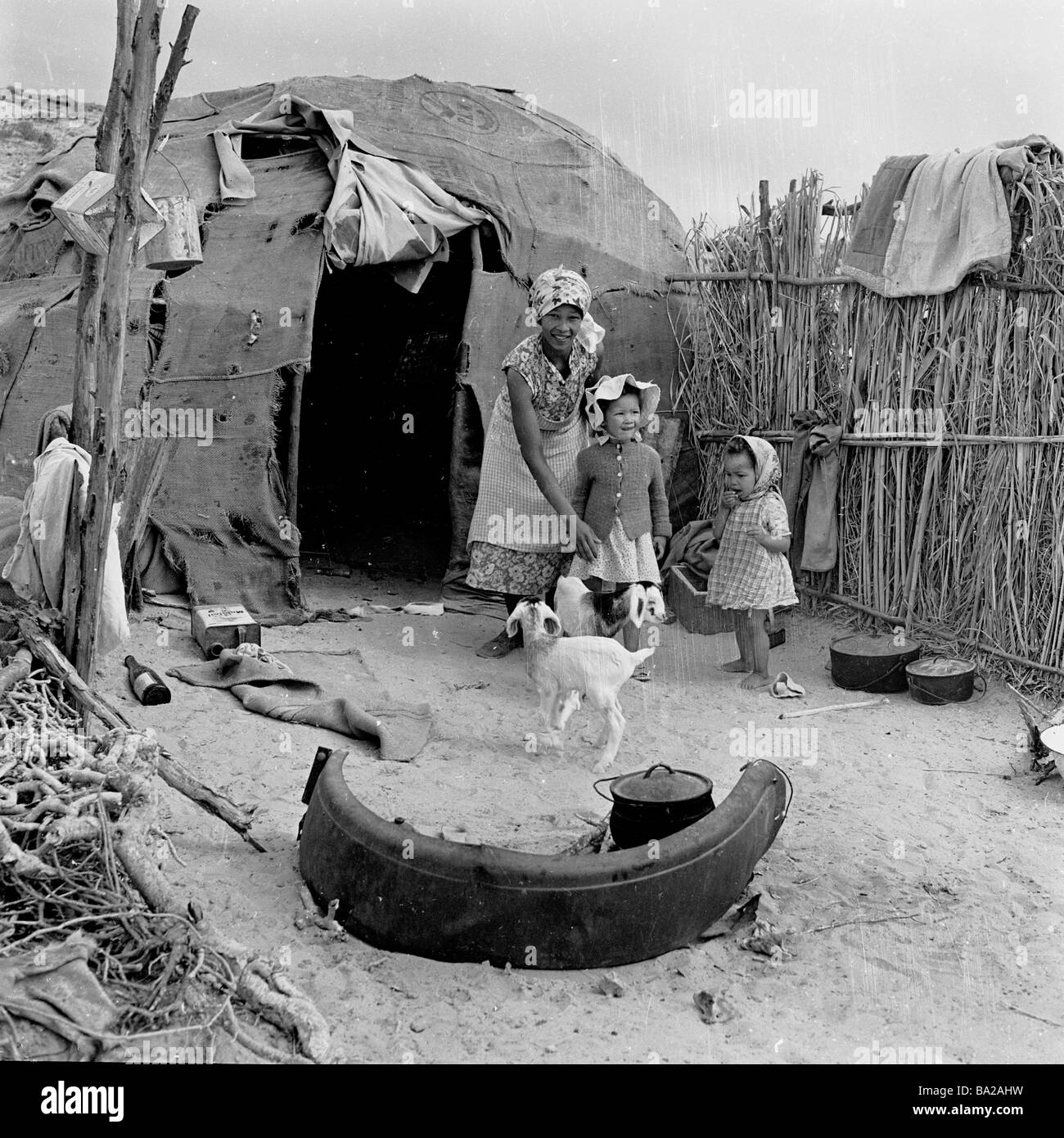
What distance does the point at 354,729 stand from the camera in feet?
13.8

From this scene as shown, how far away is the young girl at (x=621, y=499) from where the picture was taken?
16.1 ft

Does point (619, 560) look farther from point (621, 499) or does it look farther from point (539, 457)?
point (539, 457)

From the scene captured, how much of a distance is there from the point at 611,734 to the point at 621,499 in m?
1.34

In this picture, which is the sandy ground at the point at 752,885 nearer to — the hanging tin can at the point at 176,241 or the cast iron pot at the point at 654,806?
the cast iron pot at the point at 654,806

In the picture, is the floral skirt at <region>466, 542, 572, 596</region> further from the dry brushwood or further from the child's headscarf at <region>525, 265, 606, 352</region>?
the dry brushwood

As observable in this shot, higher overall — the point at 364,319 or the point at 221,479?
the point at 364,319

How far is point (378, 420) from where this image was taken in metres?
8.57

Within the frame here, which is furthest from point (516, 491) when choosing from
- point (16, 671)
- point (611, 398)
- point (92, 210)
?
point (16, 671)

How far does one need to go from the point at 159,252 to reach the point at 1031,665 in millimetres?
4024

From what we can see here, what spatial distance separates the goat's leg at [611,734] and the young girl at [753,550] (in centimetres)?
131
